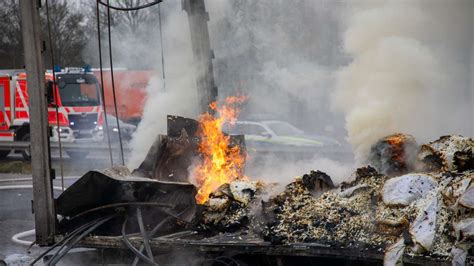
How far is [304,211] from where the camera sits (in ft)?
19.0

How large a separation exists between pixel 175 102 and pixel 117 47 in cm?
797

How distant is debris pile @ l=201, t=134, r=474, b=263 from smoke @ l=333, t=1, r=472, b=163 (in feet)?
4.18

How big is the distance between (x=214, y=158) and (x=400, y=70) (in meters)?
2.76

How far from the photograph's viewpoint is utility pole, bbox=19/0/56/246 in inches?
226

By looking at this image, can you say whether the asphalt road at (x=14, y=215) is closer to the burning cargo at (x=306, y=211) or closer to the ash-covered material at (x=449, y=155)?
the burning cargo at (x=306, y=211)

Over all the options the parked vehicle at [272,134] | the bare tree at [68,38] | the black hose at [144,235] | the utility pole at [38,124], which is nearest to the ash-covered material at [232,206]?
the black hose at [144,235]

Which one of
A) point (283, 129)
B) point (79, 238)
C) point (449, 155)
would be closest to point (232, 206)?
point (79, 238)

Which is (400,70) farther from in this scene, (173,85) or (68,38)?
(68,38)

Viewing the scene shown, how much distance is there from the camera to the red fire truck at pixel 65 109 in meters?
19.6

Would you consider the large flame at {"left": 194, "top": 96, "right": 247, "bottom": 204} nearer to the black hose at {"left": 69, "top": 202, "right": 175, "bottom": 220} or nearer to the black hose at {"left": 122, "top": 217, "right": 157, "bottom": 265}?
the black hose at {"left": 69, "top": 202, "right": 175, "bottom": 220}

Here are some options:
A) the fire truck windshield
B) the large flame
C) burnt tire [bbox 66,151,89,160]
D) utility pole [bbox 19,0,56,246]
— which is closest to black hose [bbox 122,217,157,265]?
utility pole [bbox 19,0,56,246]

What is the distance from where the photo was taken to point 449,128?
9.49 meters

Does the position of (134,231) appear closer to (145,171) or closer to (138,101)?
(145,171)

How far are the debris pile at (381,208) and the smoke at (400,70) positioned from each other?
1.28m
